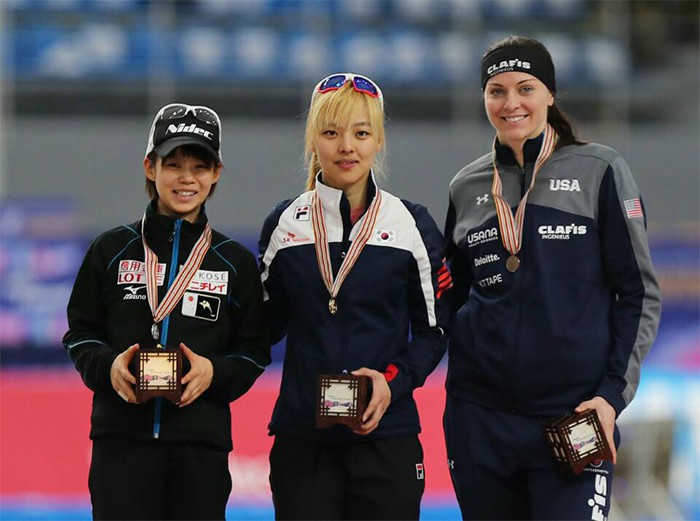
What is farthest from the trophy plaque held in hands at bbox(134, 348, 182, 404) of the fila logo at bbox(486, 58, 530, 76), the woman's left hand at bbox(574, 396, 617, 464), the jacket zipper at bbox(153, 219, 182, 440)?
the fila logo at bbox(486, 58, 530, 76)

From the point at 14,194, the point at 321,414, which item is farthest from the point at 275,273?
the point at 14,194

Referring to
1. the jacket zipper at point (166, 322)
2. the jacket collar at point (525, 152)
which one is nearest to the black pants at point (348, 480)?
the jacket zipper at point (166, 322)

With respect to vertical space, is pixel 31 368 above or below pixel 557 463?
above

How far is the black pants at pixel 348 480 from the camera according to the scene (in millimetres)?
2980

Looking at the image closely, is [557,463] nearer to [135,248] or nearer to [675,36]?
[135,248]

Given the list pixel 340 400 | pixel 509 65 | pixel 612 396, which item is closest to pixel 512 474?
pixel 612 396

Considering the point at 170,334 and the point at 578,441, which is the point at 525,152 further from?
the point at 170,334

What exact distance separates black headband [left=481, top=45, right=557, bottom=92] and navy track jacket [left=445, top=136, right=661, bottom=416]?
244 mm

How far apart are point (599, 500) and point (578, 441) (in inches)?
7.6

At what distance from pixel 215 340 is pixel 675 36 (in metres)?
9.15

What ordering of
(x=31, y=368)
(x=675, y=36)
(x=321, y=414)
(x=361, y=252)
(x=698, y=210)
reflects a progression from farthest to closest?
(x=675, y=36) < (x=698, y=210) < (x=31, y=368) < (x=361, y=252) < (x=321, y=414)

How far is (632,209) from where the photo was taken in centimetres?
304

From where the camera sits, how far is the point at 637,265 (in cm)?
304

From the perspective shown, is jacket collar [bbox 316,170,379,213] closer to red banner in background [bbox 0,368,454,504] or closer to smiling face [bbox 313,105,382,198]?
smiling face [bbox 313,105,382,198]
